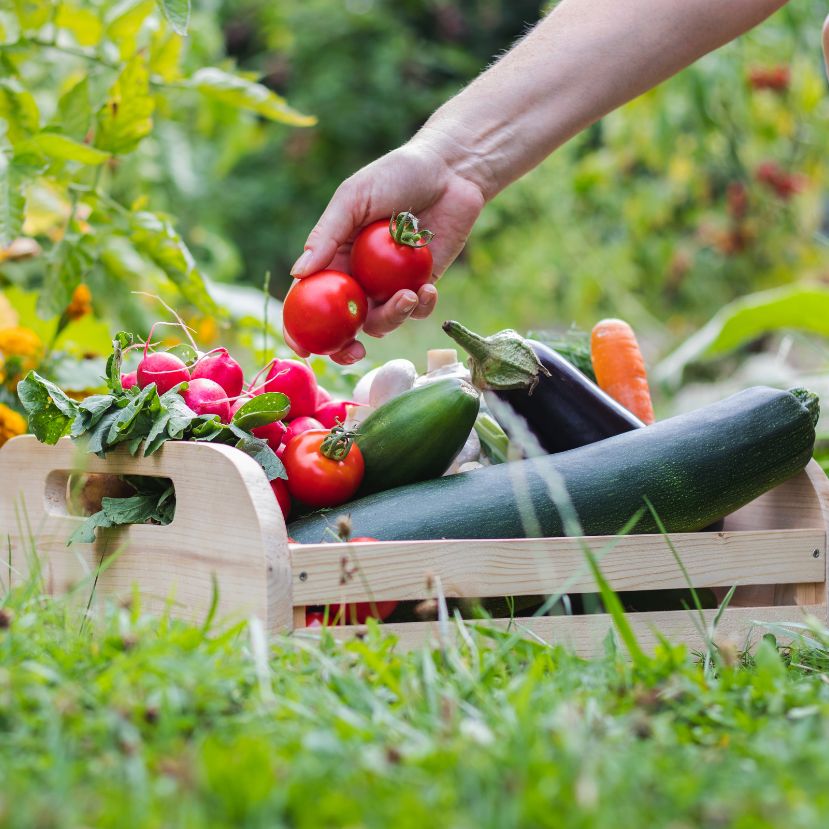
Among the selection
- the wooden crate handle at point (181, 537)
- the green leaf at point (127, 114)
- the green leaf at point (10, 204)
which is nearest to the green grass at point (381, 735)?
the wooden crate handle at point (181, 537)

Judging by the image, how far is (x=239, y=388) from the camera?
199 cm

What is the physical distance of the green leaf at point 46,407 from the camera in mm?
1820

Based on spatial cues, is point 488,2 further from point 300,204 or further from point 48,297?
point 48,297

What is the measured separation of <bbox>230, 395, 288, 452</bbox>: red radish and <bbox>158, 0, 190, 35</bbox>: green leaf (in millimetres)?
762

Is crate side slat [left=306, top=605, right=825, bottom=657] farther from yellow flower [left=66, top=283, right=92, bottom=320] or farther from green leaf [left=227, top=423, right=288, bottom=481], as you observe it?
yellow flower [left=66, top=283, right=92, bottom=320]

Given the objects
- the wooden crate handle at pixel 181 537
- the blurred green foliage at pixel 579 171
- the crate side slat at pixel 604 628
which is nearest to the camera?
the wooden crate handle at pixel 181 537

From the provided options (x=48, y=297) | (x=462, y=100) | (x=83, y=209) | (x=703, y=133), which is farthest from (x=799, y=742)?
(x=703, y=133)

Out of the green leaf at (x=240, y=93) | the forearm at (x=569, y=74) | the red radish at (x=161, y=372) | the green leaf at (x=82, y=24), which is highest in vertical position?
the green leaf at (x=82, y=24)

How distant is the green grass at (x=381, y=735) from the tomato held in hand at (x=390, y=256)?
2.71ft

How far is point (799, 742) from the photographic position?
1.04m

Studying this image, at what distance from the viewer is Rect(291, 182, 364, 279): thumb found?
2.05 meters

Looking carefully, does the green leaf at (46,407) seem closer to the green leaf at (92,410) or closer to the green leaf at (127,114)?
the green leaf at (92,410)

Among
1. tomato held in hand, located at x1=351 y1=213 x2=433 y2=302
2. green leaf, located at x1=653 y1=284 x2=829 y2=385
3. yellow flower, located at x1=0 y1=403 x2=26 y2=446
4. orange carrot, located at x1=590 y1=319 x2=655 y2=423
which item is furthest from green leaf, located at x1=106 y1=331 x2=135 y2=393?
green leaf, located at x1=653 y1=284 x2=829 y2=385

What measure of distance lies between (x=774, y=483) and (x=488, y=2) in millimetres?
9940
